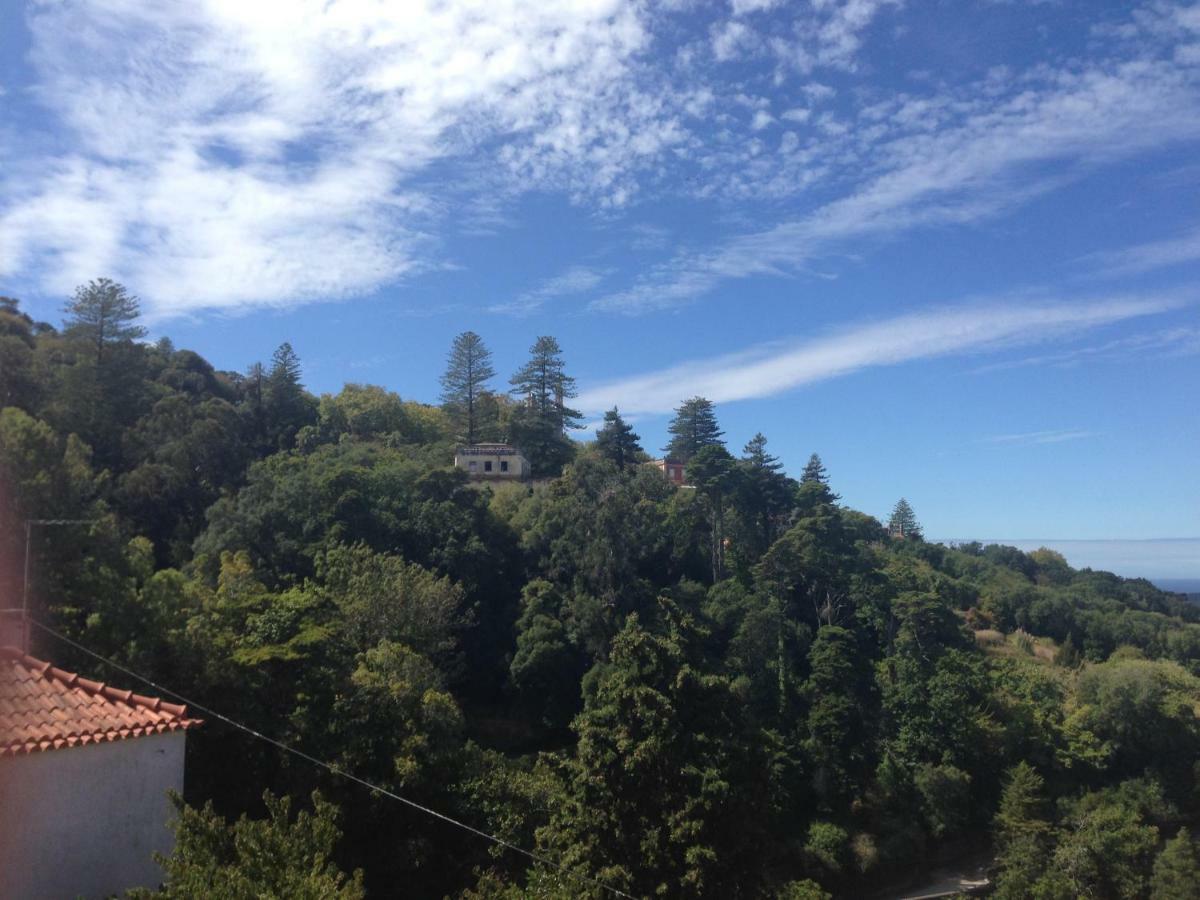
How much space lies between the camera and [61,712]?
5.54m

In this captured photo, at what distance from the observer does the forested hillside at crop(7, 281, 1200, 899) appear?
10.1m

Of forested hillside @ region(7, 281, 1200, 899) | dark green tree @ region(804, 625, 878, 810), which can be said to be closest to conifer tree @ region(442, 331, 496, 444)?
forested hillside @ region(7, 281, 1200, 899)

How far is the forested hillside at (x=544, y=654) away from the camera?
10.1m

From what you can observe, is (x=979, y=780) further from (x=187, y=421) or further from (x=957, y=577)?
(x=187, y=421)

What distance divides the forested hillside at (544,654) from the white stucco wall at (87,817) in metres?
0.82

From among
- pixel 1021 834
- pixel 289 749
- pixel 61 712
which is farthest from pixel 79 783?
pixel 1021 834

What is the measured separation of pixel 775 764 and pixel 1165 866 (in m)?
8.94

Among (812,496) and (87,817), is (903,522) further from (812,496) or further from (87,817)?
(87,817)

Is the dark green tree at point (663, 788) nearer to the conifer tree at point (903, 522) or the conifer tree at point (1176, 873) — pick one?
the conifer tree at point (1176, 873)

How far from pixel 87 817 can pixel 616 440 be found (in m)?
33.4

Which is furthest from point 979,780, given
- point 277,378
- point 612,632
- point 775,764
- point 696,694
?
point 277,378

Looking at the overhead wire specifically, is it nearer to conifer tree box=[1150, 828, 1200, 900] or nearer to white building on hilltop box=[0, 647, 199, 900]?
white building on hilltop box=[0, 647, 199, 900]

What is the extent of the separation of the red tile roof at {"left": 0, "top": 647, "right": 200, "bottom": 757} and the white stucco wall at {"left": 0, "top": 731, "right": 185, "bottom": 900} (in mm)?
77

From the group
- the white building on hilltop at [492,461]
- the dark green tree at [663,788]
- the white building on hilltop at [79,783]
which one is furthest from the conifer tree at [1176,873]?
the white building on hilltop at [492,461]
